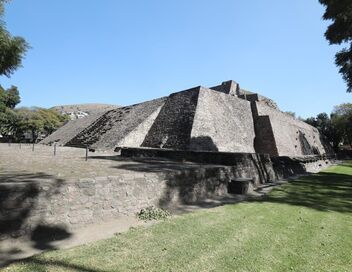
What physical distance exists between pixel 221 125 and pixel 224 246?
52.1 ft

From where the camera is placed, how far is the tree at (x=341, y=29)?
14.2 meters

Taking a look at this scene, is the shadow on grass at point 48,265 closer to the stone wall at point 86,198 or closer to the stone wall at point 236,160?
the stone wall at point 86,198

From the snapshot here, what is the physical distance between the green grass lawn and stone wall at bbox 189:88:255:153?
10.8m

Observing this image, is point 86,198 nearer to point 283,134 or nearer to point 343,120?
point 283,134

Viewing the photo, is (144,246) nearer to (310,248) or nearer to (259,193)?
(310,248)

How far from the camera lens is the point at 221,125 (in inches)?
796

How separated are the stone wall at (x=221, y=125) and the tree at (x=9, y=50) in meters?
9.83

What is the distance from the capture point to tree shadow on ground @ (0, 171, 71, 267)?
4441mm

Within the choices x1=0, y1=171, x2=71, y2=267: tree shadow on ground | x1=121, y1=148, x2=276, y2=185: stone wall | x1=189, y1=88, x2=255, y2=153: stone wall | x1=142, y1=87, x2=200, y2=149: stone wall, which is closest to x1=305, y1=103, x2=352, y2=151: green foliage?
x1=189, y1=88, x2=255, y2=153: stone wall

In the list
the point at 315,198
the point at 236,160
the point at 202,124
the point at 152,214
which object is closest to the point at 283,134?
the point at 202,124

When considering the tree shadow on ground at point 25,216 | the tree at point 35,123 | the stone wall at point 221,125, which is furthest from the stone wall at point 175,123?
the tree at point 35,123

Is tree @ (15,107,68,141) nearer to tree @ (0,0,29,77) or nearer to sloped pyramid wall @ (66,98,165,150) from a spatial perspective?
sloped pyramid wall @ (66,98,165,150)

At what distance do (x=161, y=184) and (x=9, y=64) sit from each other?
8.08m

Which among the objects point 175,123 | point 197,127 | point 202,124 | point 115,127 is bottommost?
point 197,127
